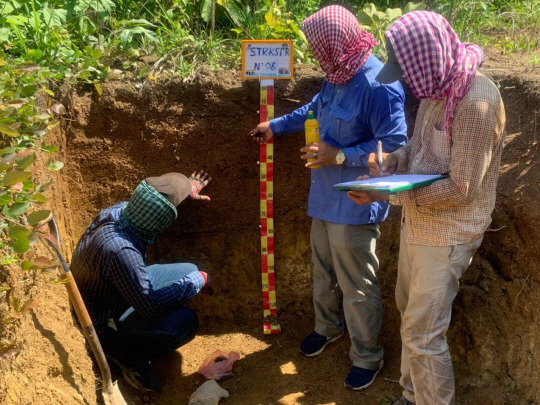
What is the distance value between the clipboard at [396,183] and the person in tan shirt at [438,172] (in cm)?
6

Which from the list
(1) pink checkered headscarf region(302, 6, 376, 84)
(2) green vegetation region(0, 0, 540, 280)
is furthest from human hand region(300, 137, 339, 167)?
(2) green vegetation region(0, 0, 540, 280)

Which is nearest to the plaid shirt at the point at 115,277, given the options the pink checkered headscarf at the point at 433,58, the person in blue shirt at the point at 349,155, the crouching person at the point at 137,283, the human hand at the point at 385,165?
the crouching person at the point at 137,283

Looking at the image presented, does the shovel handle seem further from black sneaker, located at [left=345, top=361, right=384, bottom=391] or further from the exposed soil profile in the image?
black sneaker, located at [left=345, top=361, right=384, bottom=391]

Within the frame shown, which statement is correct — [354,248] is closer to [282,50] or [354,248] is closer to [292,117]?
[292,117]

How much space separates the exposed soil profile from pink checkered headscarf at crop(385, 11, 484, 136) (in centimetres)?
122

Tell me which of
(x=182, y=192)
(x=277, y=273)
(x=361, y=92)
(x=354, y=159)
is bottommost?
(x=277, y=273)

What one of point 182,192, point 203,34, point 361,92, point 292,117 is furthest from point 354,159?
point 203,34

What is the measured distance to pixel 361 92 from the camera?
3846 mm

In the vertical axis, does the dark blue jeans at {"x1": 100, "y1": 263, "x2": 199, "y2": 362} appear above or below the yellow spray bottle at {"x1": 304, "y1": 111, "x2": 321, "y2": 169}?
below

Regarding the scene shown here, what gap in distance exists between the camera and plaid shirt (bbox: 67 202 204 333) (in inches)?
153

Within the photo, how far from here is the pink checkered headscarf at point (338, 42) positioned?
376 centimetres

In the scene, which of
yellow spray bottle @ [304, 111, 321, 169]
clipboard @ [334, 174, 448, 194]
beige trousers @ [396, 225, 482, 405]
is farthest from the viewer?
yellow spray bottle @ [304, 111, 321, 169]

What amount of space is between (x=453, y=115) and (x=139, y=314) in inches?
93.5

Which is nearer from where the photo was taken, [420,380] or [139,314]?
[420,380]
